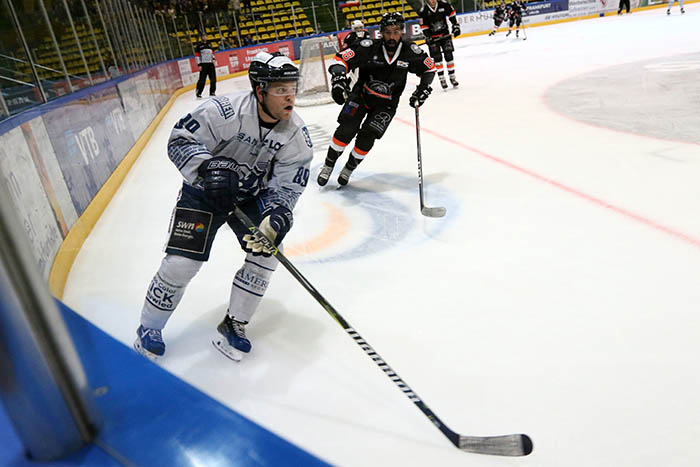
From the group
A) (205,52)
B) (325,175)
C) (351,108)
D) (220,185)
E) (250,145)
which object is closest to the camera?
(220,185)

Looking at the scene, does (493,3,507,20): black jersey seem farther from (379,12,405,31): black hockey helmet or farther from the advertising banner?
the advertising banner

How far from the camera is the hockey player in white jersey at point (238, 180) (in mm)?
1732

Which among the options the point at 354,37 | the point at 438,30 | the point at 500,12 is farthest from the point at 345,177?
the point at 500,12

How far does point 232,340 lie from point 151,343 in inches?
12.4

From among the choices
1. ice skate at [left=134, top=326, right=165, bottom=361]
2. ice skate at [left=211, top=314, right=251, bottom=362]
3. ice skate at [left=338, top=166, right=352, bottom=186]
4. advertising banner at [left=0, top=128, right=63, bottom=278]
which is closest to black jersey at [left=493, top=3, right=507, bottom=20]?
ice skate at [left=338, top=166, right=352, bottom=186]

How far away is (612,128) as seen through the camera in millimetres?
4645

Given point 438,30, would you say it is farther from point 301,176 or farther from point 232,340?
point 232,340

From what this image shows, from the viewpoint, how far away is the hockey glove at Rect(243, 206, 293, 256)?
1696mm

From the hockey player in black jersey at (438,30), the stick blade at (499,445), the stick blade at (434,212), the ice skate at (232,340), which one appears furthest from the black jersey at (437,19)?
the stick blade at (499,445)

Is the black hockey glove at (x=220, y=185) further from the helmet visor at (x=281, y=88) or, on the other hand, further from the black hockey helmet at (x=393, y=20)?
the black hockey helmet at (x=393, y=20)

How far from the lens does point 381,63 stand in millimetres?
3715

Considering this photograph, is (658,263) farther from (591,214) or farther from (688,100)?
(688,100)

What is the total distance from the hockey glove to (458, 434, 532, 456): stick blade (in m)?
0.88

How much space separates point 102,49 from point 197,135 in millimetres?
5113
